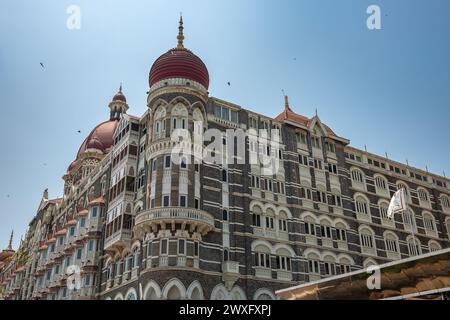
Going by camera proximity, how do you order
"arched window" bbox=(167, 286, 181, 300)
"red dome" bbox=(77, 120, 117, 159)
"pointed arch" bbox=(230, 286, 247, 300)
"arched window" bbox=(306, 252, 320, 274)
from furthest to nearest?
"red dome" bbox=(77, 120, 117, 159) < "arched window" bbox=(306, 252, 320, 274) < "pointed arch" bbox=(230, 286, 247, 300) < "arched window" bbox=(167, 286, 181, 300)

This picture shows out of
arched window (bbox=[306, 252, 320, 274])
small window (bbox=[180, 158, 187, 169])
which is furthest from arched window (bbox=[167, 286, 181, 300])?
arched window (bbox=[306, 252, 320, 274])

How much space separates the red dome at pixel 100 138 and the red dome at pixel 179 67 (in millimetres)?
25099

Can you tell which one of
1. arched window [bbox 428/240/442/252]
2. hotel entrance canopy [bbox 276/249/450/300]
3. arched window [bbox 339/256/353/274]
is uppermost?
arched window [bbox 428/240/442/252]

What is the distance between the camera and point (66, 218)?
63594 millimetres

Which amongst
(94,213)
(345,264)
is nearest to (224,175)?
(345,264)

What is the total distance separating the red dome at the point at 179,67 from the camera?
143 ft

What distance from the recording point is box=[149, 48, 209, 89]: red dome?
4353 centimetres

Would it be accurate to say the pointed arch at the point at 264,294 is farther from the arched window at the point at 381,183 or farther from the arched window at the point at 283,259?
the arched window at the point at 381,183

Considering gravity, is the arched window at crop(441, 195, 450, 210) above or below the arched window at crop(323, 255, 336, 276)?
above

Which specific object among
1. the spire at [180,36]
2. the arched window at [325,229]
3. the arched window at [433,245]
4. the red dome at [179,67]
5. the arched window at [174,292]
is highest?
the spire at [180,36]

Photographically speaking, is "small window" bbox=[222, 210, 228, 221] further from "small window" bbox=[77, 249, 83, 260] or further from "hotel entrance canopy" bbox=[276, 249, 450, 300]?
"small window" bbox=[77, 249, 83, 260]

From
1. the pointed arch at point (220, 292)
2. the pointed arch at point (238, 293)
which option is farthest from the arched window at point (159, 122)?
the pointed arch at point (238, 293)

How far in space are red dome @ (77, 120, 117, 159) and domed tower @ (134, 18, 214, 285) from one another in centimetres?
2560
